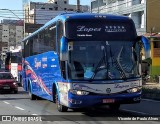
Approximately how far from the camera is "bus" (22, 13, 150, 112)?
13570mm

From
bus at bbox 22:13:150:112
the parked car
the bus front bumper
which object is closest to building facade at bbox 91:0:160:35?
the parked car

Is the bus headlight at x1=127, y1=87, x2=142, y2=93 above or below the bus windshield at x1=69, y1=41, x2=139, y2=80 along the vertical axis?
below

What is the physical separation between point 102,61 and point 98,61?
5.3 inches

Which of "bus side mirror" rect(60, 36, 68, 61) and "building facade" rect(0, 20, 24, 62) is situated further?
"building facade" rect(0, 20, 24, 62)

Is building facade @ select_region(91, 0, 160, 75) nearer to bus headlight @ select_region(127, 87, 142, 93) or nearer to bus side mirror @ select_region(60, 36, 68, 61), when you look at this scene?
bus headlight @ select_region(127, 87, 142, 93)

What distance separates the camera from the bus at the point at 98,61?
13570mm

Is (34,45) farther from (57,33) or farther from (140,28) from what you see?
(140,28)

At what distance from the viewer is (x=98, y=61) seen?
13.8 metres

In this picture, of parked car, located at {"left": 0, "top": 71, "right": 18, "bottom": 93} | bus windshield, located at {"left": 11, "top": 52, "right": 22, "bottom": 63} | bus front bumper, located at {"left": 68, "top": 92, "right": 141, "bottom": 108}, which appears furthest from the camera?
bus windshield, located at {"left": 11, "top": 52, "right": 22, "bottom": 63}

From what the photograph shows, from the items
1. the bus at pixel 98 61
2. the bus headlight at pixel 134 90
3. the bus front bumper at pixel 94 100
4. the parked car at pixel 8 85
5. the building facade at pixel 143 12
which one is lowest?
the parked car at pixel 8 85

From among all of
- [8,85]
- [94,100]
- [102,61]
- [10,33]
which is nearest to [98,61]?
[102,61]

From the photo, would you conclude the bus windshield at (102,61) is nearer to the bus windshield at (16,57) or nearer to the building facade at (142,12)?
the bus windshield at (16,57)

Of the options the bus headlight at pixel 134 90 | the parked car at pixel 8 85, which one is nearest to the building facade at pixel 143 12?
the parked car at pixel 8 85

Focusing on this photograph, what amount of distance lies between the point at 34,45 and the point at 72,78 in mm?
8379
